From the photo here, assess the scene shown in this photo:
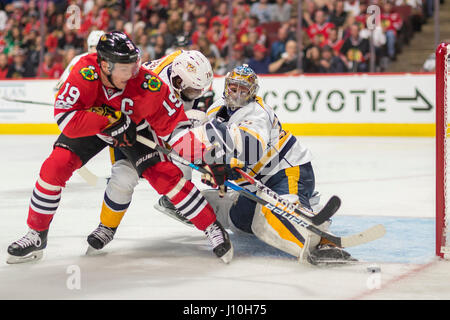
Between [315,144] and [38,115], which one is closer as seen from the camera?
[315,144]

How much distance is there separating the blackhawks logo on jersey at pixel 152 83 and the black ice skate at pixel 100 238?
708 mm

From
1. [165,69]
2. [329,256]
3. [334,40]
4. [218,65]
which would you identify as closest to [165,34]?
[218,65]

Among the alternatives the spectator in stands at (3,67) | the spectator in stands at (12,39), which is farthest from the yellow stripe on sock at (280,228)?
the spectator in stands at (12,39)

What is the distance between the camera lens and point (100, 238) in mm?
3271

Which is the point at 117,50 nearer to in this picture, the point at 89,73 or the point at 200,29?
the point at 89,73

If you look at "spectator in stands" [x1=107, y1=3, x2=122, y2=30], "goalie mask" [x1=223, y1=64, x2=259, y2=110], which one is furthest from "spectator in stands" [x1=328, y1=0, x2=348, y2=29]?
"goalie mask" [x1=223, y1=64, x2=259, y2=110]

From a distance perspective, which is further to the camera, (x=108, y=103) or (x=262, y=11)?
(x=262, y=11)

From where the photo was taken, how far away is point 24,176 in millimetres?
5949

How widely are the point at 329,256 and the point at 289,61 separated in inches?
264

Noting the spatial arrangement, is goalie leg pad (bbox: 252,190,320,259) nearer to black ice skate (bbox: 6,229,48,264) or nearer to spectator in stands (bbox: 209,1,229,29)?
black ice skate (bbox: 6,229,48,264)

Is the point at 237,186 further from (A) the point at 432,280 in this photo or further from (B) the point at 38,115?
(B) the point at 38,115

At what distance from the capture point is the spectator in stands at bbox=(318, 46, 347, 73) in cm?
929
